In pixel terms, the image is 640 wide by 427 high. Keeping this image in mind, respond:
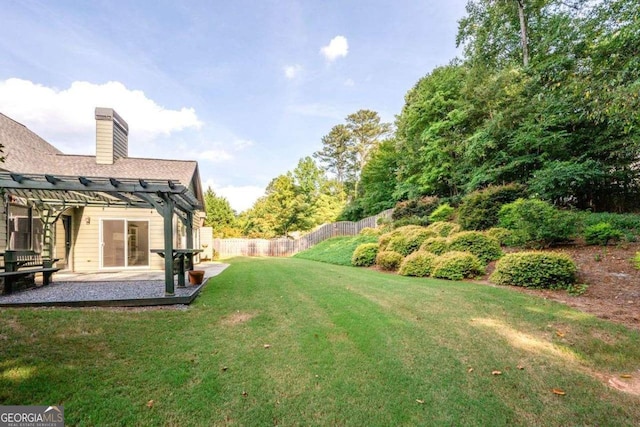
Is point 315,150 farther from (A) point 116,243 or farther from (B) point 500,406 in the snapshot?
(B) point 500,406

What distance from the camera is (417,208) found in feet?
48.1

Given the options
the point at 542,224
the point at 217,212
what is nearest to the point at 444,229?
the point at 542,224

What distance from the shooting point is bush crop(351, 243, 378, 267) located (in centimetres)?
1086

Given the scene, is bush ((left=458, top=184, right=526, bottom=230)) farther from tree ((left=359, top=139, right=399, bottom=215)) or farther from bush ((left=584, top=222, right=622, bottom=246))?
tree ((left=359, top=139, right=399, bottom=215))

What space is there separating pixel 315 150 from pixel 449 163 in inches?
717

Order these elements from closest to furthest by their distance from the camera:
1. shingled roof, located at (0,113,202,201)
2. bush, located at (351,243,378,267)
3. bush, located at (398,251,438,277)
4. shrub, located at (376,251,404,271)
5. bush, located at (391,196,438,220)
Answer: bush, located at (398,251,438,277), shrub, located at (376,251,404,271), shingled roof, located at (0,113,202,201), bush, located at (351,243,378,267), bush, located at (391,196,438,220)

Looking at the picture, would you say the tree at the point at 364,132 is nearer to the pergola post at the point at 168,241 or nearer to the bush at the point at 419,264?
the bush at the point at 419,264

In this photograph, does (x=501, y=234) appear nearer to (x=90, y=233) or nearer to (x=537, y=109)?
(x=537, y=109)

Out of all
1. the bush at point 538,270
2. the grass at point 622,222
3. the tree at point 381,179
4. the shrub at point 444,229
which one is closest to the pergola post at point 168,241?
the bush at point 538,270

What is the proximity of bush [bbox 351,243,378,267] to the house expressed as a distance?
6.04m

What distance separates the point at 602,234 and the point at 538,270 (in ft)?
8.95

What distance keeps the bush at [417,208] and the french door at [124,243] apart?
11622 millimetres

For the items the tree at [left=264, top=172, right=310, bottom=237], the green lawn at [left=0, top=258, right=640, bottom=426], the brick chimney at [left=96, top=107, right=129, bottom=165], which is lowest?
the green lawn at [left=0, top=258, right=640, bottom=426]
